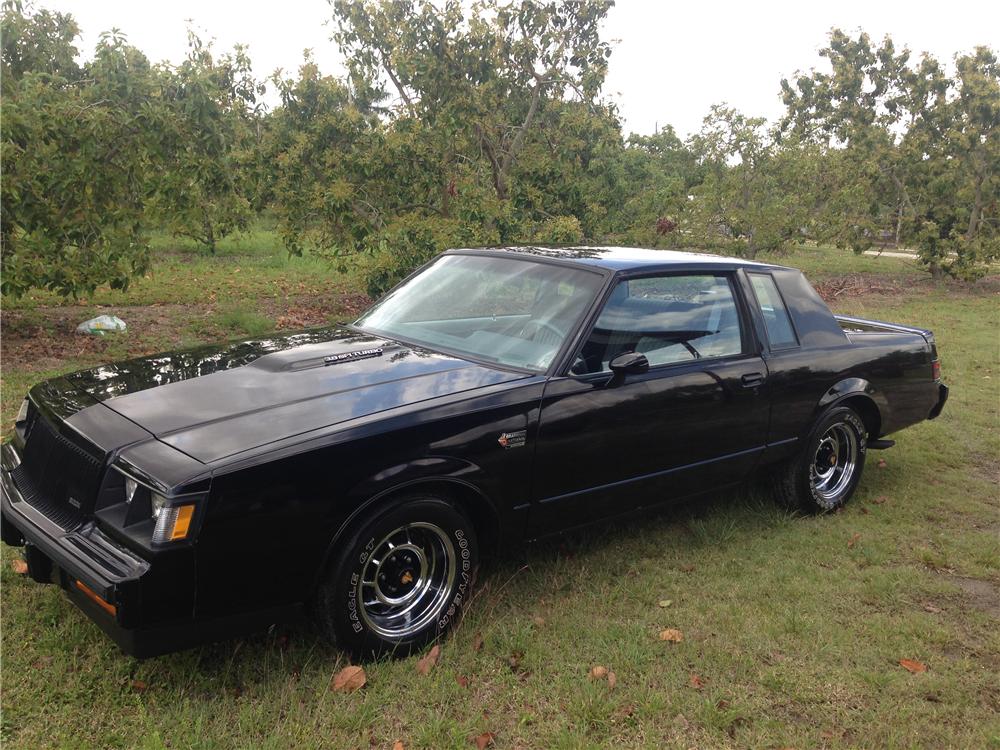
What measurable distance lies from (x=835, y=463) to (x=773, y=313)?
1.20m

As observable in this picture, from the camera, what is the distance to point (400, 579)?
3309mm

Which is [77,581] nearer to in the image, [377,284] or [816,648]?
[816,648]

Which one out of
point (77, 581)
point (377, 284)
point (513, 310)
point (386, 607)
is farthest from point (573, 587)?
point (377, 284)

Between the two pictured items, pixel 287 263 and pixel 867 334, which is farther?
pixel 287 263

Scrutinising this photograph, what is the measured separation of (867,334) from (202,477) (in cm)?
437

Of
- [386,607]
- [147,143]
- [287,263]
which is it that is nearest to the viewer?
[386,607]

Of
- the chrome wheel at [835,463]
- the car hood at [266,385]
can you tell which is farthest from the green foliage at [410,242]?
the car hood at [266,385]

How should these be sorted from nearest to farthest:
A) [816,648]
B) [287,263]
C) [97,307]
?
[816,648]
[97,307]
[287,263]

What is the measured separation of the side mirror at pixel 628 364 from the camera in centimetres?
371

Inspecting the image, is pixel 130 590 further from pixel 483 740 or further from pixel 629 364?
pixel 629 364

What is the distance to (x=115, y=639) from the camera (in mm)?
2732

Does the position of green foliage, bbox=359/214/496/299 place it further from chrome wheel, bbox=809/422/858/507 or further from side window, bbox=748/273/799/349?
chrome wheel, bbox=809/422/858/507

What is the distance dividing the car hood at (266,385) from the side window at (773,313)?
6.11 ft

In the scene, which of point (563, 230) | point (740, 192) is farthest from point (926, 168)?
point (563, 230)
